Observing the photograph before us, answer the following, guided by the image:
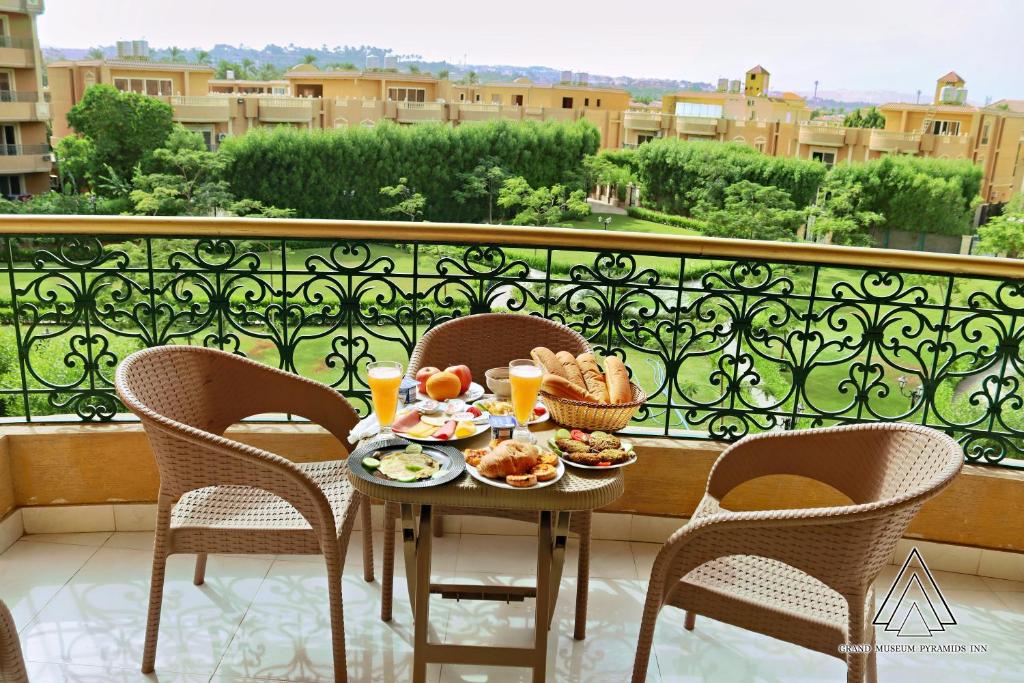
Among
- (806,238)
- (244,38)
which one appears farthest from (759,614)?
(244,38)

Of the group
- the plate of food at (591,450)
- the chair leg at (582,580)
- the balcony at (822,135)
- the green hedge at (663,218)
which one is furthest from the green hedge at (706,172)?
the plate of food at (591,450)

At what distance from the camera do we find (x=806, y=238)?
3484cm

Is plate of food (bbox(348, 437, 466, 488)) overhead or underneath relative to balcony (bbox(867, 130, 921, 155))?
underneath

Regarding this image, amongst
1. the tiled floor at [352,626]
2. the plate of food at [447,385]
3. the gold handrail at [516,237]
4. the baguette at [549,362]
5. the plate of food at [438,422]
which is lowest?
the tiled floor at [352,626]

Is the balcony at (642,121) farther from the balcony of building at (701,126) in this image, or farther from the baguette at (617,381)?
the baguette at (617,381)

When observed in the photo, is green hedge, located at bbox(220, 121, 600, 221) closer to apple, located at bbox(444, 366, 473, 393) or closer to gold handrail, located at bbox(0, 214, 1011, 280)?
gold handrail, located at bbox(0, 214, 1011, 280)

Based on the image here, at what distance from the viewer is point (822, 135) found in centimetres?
4053

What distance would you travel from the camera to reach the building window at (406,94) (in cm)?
4381

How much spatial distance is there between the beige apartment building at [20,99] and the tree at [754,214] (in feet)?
86.9

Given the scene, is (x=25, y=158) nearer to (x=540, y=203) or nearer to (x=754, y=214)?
(x=540, y=203)

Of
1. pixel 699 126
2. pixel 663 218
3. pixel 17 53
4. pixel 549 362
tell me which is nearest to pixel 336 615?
pixel 549 362

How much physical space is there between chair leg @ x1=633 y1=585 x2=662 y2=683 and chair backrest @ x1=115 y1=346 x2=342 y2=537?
2.32 ft

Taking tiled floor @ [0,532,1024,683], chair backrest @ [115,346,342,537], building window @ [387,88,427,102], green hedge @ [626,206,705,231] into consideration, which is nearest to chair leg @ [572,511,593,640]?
tiled floor @ [0,532,1024,683]

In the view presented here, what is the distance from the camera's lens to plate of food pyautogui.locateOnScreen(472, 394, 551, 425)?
177 centimetres
